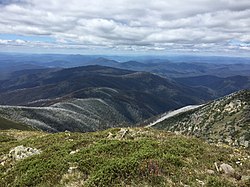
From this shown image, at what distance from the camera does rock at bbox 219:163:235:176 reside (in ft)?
58.6

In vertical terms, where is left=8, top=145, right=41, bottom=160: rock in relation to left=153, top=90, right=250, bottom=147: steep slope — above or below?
above

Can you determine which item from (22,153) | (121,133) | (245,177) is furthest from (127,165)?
(121,133)

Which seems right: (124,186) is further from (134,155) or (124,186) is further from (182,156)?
(182,156)

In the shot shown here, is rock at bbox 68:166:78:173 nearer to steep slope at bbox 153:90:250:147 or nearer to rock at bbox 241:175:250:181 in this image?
rock at bbox 241:175:250:181

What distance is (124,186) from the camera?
1530 cm

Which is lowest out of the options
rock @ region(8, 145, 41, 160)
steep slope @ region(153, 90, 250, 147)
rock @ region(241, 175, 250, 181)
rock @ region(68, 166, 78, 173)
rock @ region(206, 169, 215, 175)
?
steep slope @ region(153, 90, 250, 147)

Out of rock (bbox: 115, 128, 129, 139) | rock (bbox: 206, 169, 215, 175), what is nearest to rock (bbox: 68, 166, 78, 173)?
rock (bbox: 206, 169, 215, 175)

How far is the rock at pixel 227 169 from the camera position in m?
17.9

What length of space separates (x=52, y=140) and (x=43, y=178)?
970cm

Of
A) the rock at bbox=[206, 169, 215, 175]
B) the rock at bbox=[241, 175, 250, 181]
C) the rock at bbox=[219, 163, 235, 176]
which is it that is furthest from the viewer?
the rock at bbox=[219, 163, 235, 176]

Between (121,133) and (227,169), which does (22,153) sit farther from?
(227,169)

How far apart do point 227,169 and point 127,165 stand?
6707mm

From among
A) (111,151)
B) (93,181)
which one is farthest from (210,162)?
(93,181)

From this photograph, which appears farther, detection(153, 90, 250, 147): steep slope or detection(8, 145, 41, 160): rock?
detection(153, 90, 250, 147): steep slope
